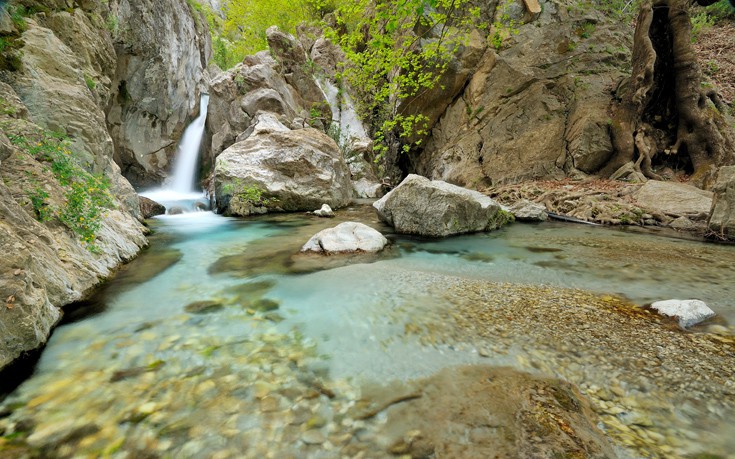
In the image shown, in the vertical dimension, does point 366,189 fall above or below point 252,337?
above

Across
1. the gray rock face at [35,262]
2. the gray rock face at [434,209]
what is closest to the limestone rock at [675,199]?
the gray rock face at [434,209]

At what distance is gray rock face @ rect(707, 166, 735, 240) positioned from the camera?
19.9 ft

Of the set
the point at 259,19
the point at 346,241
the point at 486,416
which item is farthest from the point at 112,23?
the point at 259,19

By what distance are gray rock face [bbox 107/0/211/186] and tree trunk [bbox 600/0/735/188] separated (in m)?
19.1

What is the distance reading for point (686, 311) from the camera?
280 centimetres

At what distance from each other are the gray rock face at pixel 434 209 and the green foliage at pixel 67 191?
18.3 feet

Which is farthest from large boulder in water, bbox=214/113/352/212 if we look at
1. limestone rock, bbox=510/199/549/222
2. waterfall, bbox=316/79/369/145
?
waterfall, bbox=316/79/369/145

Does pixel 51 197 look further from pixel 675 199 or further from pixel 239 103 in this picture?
pixel 675 199

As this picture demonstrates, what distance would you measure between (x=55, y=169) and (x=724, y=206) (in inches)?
478

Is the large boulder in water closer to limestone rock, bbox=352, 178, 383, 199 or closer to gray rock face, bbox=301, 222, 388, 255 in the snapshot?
limestone rock, bbox=352, 178, 383, 199

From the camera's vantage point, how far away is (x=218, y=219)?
30.5 feet

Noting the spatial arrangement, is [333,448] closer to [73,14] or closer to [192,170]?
[73,14]

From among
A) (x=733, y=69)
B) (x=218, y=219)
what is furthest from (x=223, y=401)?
(x=733, y=69)

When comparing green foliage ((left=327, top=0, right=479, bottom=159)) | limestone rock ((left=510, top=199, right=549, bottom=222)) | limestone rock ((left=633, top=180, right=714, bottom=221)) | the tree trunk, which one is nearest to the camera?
green foliage ((left=327, top=0, right=479, bottom=159))
